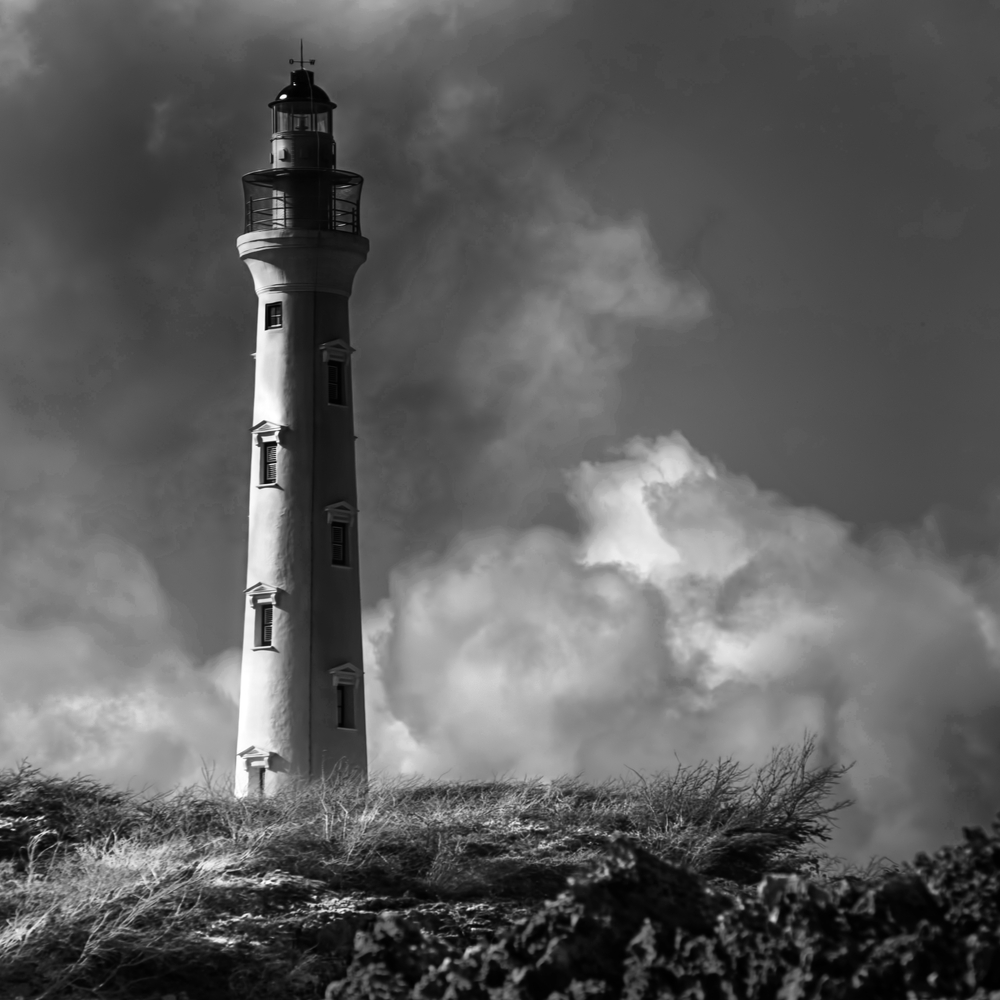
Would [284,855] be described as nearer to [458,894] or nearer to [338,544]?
[458,894]

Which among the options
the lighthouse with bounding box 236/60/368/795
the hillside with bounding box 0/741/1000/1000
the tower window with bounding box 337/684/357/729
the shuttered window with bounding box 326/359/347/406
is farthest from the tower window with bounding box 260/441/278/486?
the hillside with bounding box 0/741/1000/1000

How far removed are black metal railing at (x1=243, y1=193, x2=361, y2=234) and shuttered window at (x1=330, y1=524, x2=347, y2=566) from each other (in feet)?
22.8

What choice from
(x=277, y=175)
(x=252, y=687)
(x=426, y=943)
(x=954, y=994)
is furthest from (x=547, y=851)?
(x=277, y=175)

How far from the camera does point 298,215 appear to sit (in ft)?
133

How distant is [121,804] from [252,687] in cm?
1022

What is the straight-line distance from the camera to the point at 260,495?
3859 centimetres

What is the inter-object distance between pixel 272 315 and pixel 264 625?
280 inches

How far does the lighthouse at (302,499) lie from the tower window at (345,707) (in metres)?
0.02

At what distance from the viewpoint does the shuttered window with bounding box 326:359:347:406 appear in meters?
39.0

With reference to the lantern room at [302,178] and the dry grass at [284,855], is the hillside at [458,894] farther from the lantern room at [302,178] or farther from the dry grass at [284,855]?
the lantern room at [302,178]

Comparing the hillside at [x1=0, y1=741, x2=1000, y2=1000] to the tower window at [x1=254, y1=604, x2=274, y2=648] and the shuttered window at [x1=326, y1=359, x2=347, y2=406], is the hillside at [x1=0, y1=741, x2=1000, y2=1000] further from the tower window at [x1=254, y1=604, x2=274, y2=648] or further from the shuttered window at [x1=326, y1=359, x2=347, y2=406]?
the shuttered window at [x1=326, y1=359, x2=347, y2=406]

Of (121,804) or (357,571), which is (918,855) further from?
(357,571)

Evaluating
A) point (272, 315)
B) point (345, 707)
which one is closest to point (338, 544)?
point (345, 707)

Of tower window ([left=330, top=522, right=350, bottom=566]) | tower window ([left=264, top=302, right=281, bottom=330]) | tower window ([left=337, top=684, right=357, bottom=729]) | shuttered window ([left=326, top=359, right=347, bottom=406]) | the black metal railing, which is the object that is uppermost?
the black metal railing
